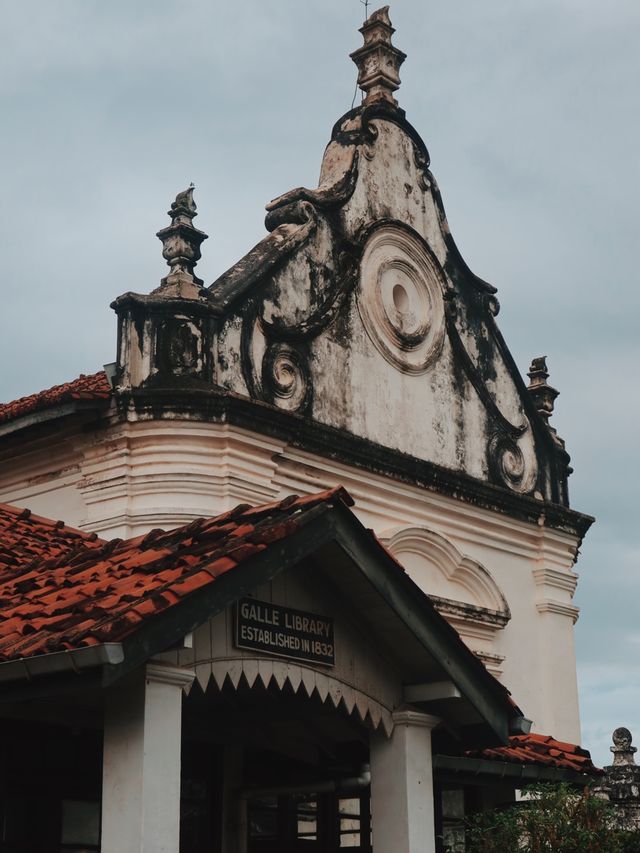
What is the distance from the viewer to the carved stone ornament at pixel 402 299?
18609 millimetres

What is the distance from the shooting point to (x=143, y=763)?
294 inches

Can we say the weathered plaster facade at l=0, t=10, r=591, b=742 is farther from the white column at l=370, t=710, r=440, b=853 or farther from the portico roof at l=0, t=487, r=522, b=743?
the white column at l=370, t=710, r=440, b=853

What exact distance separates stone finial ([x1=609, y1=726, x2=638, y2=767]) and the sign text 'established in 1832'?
14.3 meters

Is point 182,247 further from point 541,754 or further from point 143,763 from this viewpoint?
point 143,763

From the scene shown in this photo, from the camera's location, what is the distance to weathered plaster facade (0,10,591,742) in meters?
15.9

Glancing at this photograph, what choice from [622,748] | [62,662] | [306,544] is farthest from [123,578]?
[622,748]

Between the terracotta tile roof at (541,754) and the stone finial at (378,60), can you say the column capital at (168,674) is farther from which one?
the stone finial at (378,60)

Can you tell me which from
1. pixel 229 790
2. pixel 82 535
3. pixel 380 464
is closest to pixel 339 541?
pixel 229 790

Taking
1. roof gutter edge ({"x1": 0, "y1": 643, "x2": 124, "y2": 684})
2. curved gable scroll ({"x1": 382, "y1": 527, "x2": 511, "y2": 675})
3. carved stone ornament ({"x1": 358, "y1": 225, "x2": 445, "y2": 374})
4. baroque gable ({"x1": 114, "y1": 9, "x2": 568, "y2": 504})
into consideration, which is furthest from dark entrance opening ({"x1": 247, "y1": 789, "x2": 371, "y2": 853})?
carved stone ornament ({"x1": 358, "y1": 225, "x2": 445, "y2": 374})

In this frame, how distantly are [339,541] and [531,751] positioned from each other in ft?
12.8

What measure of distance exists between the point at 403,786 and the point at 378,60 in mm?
13425

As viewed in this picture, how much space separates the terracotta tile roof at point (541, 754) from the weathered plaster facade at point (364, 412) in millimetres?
4997

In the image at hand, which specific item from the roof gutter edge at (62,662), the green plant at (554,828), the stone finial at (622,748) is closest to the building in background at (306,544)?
the roof gutter edge at (62,662)

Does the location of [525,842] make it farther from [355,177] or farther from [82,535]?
[355,177]
